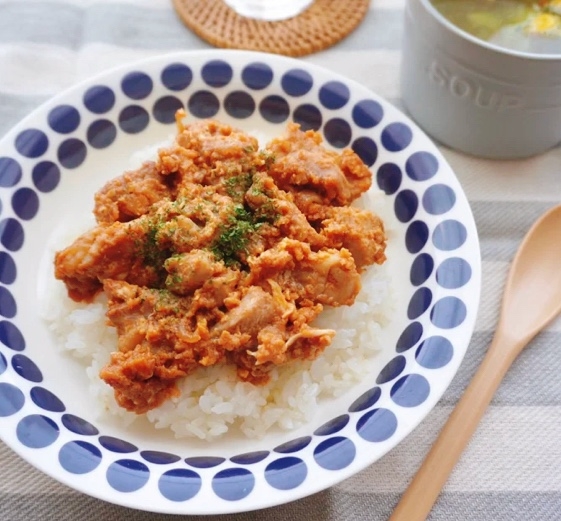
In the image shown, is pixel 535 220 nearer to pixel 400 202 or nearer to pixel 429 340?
pixel 400 202

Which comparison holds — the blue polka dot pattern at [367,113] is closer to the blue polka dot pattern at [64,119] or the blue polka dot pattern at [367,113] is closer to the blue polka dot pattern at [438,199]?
the blue polka dot pattern at [438,199]

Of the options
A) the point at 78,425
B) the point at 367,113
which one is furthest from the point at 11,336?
the point at 367,113

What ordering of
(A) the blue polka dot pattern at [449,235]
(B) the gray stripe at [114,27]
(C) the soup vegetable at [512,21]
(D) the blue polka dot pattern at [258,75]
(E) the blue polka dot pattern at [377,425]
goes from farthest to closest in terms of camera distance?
1. (B) the gray stripe at [114,27]
2. (D) the blue polka dot pattern at [258,75]
3. (C) the soup vegetable at [512,21]
4. (A) the blue polka dot pattern at [449,235]
5. (E) the blue polka dot pattern at [377,425]

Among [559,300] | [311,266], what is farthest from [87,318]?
[559,300]

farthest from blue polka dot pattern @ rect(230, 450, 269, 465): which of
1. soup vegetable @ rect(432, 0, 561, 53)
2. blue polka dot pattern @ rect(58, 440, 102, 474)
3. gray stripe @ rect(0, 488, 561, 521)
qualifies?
soup vegetable @ rect(432, 0, 561, 53)

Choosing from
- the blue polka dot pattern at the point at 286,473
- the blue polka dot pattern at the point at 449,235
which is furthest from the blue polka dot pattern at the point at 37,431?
the blue polka dot pattern at the point at 449,235

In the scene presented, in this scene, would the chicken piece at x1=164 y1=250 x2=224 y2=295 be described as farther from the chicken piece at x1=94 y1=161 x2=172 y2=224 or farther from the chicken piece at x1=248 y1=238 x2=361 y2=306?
the chicken piece at x1=94 y1=161 x2=172 y2=224
